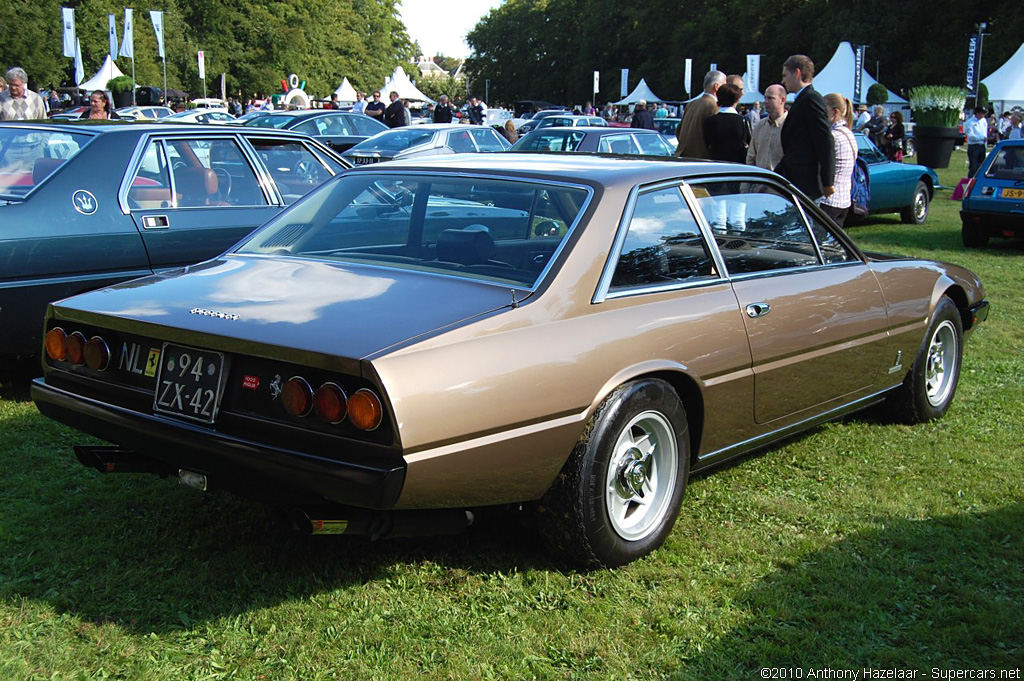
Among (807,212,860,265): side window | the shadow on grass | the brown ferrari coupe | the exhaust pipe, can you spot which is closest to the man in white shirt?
(807,212,860,265): side window

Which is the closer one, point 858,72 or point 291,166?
point 291,166

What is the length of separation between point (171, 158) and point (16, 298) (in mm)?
1388

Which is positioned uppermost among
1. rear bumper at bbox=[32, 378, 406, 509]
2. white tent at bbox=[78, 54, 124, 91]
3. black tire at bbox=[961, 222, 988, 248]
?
white tent at bbox=[78, 54, 124, 91]

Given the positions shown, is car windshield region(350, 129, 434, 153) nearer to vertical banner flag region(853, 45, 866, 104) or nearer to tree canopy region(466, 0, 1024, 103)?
vertical banner flag region(853, 45, 866, 104)

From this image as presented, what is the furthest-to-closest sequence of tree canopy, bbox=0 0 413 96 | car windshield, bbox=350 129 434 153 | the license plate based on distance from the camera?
tree canopy, bbox=0 0 413 96 < car windshield, bbox=350 129 434 153 < the license plate

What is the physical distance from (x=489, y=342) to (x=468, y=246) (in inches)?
30.2

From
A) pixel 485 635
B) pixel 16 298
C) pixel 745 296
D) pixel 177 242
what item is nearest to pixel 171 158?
pixel 177 242

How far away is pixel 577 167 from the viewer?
3924mm

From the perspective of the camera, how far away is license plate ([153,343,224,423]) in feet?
9.96

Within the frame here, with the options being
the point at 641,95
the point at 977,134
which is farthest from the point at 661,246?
the point at 641,95

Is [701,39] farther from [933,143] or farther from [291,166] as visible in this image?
[291,166]

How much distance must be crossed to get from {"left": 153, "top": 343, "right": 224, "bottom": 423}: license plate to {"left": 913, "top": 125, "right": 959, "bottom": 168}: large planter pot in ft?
71.5

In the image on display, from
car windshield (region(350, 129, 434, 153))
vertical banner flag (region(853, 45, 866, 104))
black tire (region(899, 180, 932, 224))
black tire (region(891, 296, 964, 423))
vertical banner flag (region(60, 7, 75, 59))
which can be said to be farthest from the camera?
vertical banner flag (region(60, 7, 75, 59))

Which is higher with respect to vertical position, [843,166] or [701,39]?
[701,39]
